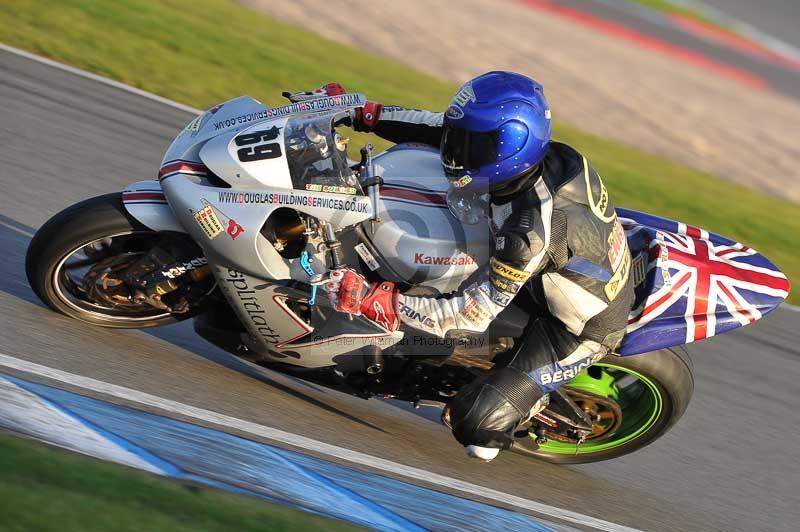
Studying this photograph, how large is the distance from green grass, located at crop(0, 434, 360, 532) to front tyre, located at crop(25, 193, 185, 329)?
1.08 meters

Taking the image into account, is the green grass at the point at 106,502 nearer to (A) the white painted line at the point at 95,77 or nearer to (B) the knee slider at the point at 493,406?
(B) the knee slider at the point at 493,406

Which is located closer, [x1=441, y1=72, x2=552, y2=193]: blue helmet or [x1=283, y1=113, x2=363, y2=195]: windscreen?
[x1=441, y1=72, x2=552, y2=193]: blue helmet

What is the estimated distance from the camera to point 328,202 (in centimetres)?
429

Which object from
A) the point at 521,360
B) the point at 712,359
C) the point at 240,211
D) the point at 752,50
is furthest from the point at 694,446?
the point at 752,50

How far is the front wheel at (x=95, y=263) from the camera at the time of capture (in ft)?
14.5

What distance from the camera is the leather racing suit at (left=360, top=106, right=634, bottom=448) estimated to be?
409cm

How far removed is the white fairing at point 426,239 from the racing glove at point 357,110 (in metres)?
0.42

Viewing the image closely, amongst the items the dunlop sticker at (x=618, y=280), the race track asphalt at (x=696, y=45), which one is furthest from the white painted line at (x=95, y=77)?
the race track asphalt at (x=696, y=45)

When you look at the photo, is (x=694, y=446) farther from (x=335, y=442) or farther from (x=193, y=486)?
(x=193, y=486)

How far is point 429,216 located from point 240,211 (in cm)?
83

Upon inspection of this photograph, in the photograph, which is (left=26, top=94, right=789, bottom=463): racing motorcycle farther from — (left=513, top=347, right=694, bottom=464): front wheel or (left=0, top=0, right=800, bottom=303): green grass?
(left=0, top=0, right=800, bottom=303): green grass

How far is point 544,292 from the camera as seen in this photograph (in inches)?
171

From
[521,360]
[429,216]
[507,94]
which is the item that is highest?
[507,94]

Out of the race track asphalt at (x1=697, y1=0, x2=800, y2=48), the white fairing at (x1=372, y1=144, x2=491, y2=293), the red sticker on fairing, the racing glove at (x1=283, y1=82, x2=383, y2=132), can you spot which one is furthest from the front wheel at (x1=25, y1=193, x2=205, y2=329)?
the race track asphalt at (x1=697, y1=0, x2=800, y2=48)
